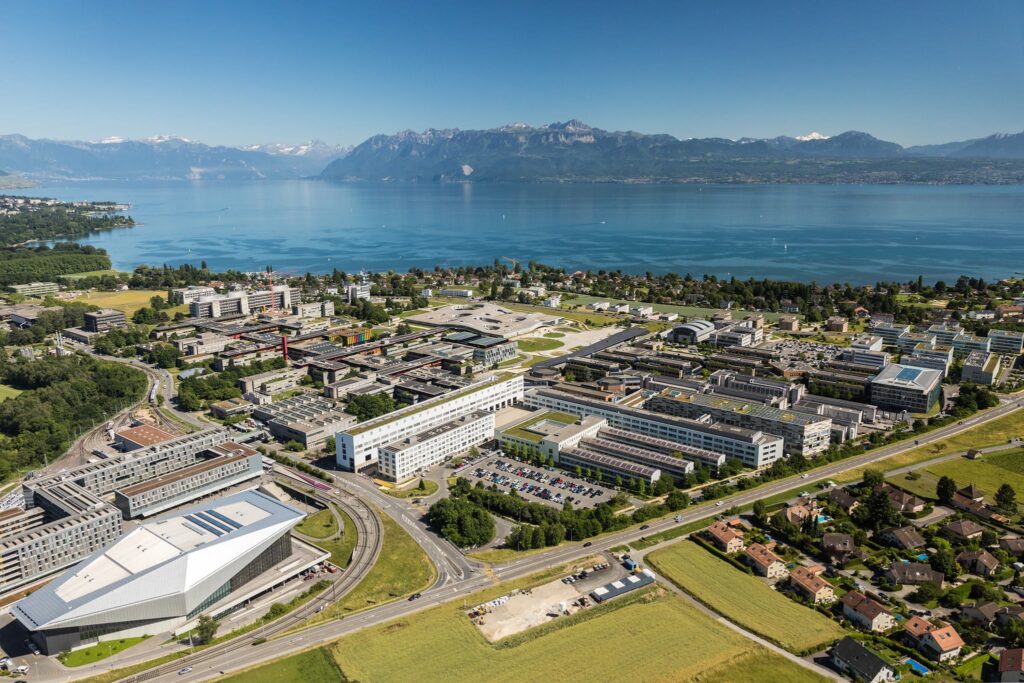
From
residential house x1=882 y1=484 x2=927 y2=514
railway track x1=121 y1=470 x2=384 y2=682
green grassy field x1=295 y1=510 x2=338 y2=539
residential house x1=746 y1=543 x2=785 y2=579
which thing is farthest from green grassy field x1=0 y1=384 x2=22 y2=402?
residential house x1=882 y1=484 x2=927 y2=514

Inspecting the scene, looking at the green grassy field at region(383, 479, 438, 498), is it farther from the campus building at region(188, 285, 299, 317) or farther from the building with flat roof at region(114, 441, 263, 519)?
the campus building at region(188, 285, 299, 317)

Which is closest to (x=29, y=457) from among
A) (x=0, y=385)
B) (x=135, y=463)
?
(x=135, y=463)

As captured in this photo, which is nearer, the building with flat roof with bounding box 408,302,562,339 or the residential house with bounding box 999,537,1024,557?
the residential house with bounding box 999,537,1024,557

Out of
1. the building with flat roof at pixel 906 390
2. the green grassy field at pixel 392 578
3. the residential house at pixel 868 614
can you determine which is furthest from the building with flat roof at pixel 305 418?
the building with flat roof at pixel 906 390

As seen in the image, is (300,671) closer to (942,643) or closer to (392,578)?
(392,578)

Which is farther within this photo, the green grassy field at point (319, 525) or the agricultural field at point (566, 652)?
the green grassy field at point (319, 525)

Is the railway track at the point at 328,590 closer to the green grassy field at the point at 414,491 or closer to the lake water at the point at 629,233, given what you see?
the green grassy field at the point at 414,491
